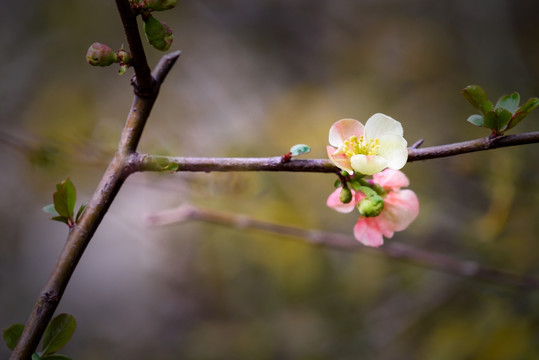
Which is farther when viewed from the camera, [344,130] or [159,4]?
[344,130]

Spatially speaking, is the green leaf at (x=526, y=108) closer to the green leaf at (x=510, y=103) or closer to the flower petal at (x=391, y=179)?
the green leaf at (x=510, y=103)

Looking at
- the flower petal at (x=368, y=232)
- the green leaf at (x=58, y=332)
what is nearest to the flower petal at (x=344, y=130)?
the flower petal at (x=368, y=232)

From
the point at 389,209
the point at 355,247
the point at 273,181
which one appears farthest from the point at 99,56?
the point at 273,181

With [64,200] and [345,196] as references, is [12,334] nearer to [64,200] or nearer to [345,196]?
[64,200]

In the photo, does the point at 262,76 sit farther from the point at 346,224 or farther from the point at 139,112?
the point at 139,112

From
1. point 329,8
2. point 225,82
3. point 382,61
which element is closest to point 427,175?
point 382,61

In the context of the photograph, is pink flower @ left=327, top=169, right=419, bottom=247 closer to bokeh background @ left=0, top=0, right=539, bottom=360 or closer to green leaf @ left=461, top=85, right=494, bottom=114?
green leaf @ left=461, top=85, right=494, bottom=114

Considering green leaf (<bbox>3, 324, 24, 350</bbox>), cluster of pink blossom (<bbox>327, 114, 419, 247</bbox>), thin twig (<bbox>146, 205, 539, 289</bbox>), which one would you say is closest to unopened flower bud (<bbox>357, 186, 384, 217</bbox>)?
cluster of pink blossom (<bbox>327, 114, 419, 247</bbox>)

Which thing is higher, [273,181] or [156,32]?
[273,181]
